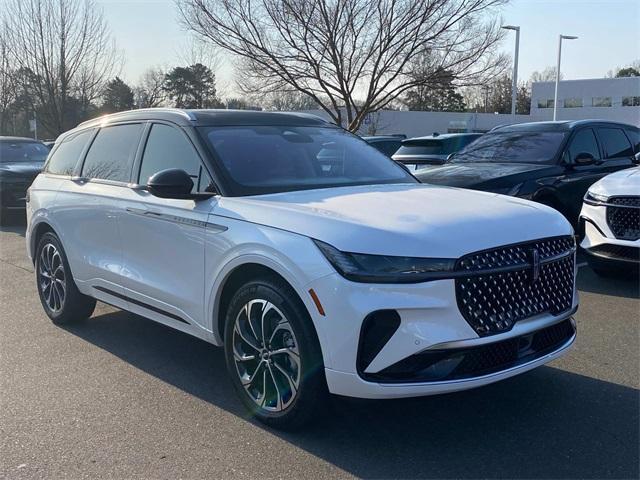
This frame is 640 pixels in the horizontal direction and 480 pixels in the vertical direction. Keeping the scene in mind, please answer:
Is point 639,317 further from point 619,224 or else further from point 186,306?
point 186,306

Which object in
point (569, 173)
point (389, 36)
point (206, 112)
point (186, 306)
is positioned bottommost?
point (186, 306)

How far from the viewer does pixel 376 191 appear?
166 inches

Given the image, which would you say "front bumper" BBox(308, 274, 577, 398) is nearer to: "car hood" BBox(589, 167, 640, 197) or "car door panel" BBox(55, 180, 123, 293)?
"car door panel" BBox(55, 180, 123, 293)

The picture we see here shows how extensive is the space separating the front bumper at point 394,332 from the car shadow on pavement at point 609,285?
12.9 feet

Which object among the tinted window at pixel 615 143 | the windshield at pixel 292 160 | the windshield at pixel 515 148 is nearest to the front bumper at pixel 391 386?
the windshield at pixel 292 160

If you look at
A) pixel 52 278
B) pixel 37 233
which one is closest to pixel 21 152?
pixel 37 233

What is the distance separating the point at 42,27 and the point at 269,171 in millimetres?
24366

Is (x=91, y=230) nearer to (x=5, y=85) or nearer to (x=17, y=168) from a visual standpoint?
(x=17, y=168)

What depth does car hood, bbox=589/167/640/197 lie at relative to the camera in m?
6.51

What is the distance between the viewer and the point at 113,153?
5258 mm

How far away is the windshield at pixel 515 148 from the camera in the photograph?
8.59 metres

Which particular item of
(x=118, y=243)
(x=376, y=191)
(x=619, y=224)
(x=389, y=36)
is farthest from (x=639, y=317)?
(x=389, y=36)

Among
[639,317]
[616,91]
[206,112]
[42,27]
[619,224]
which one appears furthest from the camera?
[616,91]

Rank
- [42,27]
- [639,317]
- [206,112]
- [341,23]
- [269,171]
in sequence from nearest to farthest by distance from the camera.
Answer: [269,171], [206,112], [639,317], [341,23], [42,27]
